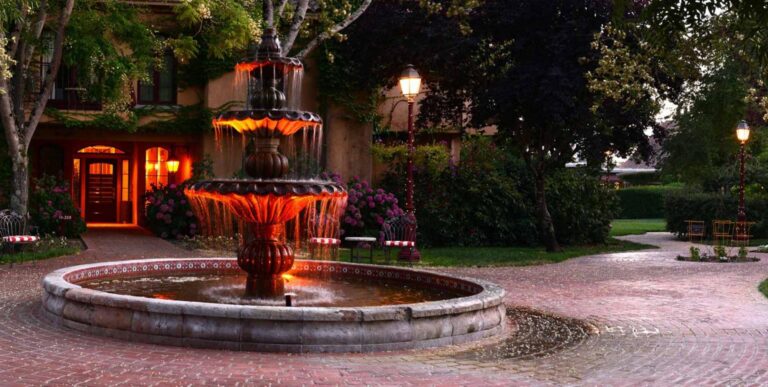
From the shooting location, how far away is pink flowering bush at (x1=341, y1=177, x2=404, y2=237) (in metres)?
22.7

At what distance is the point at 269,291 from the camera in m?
10.2

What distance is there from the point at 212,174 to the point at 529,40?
9836 mm

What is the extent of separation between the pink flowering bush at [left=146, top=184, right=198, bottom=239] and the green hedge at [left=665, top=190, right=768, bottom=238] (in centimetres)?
1723

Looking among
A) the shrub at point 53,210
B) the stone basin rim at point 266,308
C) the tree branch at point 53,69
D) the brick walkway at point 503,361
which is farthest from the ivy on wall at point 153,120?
the stone basin rim at point 266,308

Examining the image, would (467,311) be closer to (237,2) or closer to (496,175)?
(237,2)

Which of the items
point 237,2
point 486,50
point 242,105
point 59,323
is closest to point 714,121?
point 486,50

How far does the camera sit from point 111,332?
8336 mm

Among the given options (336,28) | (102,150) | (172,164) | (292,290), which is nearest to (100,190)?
(102,150)

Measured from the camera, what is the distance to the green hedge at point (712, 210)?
28922 mm

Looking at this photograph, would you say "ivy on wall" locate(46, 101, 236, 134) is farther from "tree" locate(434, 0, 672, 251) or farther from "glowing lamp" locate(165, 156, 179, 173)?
"tree" locate(434, 0, 672, 251)

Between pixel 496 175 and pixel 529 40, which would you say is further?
pixel 496 175

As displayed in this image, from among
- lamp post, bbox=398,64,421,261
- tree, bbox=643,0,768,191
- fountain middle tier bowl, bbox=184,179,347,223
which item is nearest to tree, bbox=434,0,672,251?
lamp post, bbox=398,64,421,261

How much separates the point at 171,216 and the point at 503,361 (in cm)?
1696

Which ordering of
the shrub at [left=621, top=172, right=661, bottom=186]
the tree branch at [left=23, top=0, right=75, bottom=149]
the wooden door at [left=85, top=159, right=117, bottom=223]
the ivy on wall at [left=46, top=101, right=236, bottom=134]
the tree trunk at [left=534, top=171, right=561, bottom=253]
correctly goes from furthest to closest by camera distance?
the shrub at [left=621, top=172, right=661, bottom=186] < the wooden door at [left=85, top=159, right=117, bottom=223] < the ivy on wall at [left=46, top=101, right=236, bottom=134] < the tree trunk at [left=534, top=171, right=561, bottom=253] < the tree branch at [left=23, top=0, right=75, bottom=149]
